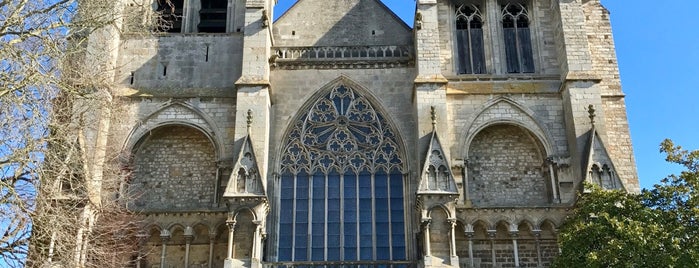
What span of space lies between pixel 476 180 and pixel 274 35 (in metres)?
6.81

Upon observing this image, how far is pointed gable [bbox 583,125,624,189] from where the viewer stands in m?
17.5

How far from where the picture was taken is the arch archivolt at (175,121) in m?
19.2

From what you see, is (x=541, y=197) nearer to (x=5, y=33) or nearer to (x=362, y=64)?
(x=362, y=64)

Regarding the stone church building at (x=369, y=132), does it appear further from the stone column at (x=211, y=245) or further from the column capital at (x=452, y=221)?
the column capital at (x=452, y=221)

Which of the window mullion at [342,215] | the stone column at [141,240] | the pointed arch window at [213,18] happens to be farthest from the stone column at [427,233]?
the pointed arch window at [213,18]

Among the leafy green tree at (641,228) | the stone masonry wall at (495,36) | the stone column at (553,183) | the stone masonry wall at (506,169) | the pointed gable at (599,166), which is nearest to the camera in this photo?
the leafy green tree at (641,228)

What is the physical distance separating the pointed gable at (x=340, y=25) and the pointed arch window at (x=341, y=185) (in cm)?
188

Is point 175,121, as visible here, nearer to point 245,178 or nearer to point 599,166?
point 245,178

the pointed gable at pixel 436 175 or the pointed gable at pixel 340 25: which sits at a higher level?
the pointed gable at pixel 340 25

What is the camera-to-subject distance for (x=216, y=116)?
1944 centimetres

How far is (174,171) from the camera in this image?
19297 mm

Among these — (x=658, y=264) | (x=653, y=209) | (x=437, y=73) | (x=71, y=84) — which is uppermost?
(x=437, y=73)

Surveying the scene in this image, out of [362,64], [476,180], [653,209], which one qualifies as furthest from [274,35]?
[653,209]

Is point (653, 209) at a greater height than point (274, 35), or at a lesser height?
lesser
